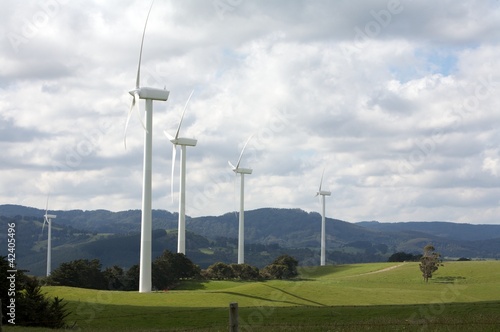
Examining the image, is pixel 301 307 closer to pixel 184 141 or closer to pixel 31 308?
pixel 31 308

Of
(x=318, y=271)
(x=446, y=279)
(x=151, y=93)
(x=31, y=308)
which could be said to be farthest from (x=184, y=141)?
(x=31, y=308)

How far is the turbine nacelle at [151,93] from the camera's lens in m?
102

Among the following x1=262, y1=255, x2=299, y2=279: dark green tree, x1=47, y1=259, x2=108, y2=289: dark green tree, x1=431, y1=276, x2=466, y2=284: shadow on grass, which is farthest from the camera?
x1=262, y1=255, x2=299, y2=279: dark green tree

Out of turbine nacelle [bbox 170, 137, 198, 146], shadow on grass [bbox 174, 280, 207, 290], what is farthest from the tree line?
turbine nacelle [bbox 170, 137, 198, 146]

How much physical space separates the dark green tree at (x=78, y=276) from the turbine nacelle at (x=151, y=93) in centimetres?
3789

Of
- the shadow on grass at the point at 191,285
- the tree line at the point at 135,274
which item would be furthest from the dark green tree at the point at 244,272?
the shadow on grass at the point at 191,285

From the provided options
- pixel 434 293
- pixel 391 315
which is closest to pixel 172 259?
pixel 434 293

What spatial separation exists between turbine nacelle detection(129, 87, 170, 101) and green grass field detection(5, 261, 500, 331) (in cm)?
2711

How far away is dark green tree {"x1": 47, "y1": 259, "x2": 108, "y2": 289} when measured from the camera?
12400 cm

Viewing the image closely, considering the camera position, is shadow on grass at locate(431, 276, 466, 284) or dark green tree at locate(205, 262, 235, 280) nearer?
shadow on grass at locate(431, 276, 466, 284)

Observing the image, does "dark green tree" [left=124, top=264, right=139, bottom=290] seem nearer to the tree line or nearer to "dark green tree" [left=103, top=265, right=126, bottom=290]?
the tree line

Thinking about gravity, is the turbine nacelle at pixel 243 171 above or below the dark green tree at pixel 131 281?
above

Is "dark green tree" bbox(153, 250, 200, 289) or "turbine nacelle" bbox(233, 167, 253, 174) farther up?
"turbine nacelle" bbox(233, 167, 253, 174)

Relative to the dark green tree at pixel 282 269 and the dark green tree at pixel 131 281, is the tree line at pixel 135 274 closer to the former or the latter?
the dark green tree at pixel 131 281
